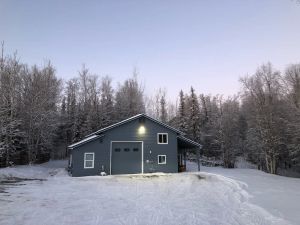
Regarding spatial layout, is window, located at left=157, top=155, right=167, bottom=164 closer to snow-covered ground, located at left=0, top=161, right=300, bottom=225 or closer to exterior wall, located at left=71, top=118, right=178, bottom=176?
exterior wall, located at left=71, top=118, right=178, bottom=176

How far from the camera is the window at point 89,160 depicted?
2302cm

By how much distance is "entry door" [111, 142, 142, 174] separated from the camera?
78.9 feet

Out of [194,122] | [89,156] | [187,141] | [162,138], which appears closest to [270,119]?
[187,141]

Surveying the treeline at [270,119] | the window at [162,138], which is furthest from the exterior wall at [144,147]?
the treeline at [270,119]

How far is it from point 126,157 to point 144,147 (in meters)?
2.06

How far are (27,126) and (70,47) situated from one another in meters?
12.2

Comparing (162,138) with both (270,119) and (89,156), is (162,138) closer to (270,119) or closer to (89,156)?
(89,156)

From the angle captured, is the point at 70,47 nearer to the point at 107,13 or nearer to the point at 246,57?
the point at 107,13

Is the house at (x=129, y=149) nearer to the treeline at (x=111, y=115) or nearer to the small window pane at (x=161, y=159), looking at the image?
the small window pane at (x=161, y=159)

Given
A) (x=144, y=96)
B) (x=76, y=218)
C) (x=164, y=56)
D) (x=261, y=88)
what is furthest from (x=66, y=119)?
(x=76, y=218)

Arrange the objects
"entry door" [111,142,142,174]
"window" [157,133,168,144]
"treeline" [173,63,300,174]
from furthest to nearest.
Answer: "treeline" [173,63,300,174], "window" [157,133,168,144], "entry door" [111,142,142,174]

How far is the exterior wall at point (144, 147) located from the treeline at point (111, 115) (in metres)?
8.17

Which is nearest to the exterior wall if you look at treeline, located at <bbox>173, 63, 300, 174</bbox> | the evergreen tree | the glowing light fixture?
the glowing light fixture

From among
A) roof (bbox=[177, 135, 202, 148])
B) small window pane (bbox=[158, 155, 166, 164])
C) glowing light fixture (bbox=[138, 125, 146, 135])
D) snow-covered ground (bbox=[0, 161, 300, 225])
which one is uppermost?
glowing light fixture (bbox=[138, 125, 146, 135])
